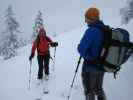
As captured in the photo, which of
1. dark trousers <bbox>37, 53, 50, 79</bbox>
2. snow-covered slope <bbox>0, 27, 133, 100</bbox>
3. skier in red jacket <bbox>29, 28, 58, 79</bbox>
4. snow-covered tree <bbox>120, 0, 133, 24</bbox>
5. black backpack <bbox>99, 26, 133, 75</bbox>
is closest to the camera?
black backpack <bbox>99, 26, 133, 75</bbox>

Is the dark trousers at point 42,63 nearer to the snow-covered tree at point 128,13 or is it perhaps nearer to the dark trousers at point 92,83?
the dark trousers at point 92,83

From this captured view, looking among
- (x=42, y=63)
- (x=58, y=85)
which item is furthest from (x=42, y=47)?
(x=58, y=85)

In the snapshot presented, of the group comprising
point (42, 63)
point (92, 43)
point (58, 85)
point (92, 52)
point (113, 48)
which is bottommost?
point (58, 85)

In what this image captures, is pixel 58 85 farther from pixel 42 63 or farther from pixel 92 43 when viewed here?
pixel 92 43

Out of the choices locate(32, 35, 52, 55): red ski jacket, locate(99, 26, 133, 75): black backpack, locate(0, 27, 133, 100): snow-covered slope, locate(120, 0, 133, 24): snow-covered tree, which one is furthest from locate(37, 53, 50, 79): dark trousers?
locate(120, 0, 133, 24): snow-covered tree

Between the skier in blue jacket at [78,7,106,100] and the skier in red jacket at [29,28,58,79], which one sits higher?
the skier in blue jacket at [78,7,106,100]

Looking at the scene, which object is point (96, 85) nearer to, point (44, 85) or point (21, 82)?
point (44, 85)

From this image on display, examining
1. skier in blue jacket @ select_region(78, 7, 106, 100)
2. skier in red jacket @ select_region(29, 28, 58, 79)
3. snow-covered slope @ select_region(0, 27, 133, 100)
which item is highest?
skier in blue jacket @ select_region(78, 7, 106, 100)

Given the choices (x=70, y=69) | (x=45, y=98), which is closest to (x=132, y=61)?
(x=45, y=98)

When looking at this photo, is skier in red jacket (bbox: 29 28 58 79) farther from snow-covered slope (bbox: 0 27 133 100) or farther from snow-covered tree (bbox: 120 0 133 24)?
snow-covered tree (bbox: 120 0 133 24)

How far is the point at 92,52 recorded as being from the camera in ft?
27.0

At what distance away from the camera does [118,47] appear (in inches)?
318

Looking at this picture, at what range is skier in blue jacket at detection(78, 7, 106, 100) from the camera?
8094mm

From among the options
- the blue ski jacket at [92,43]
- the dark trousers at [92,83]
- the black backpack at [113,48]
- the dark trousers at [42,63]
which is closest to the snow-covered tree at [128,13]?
the dark trousers at [42,63]
